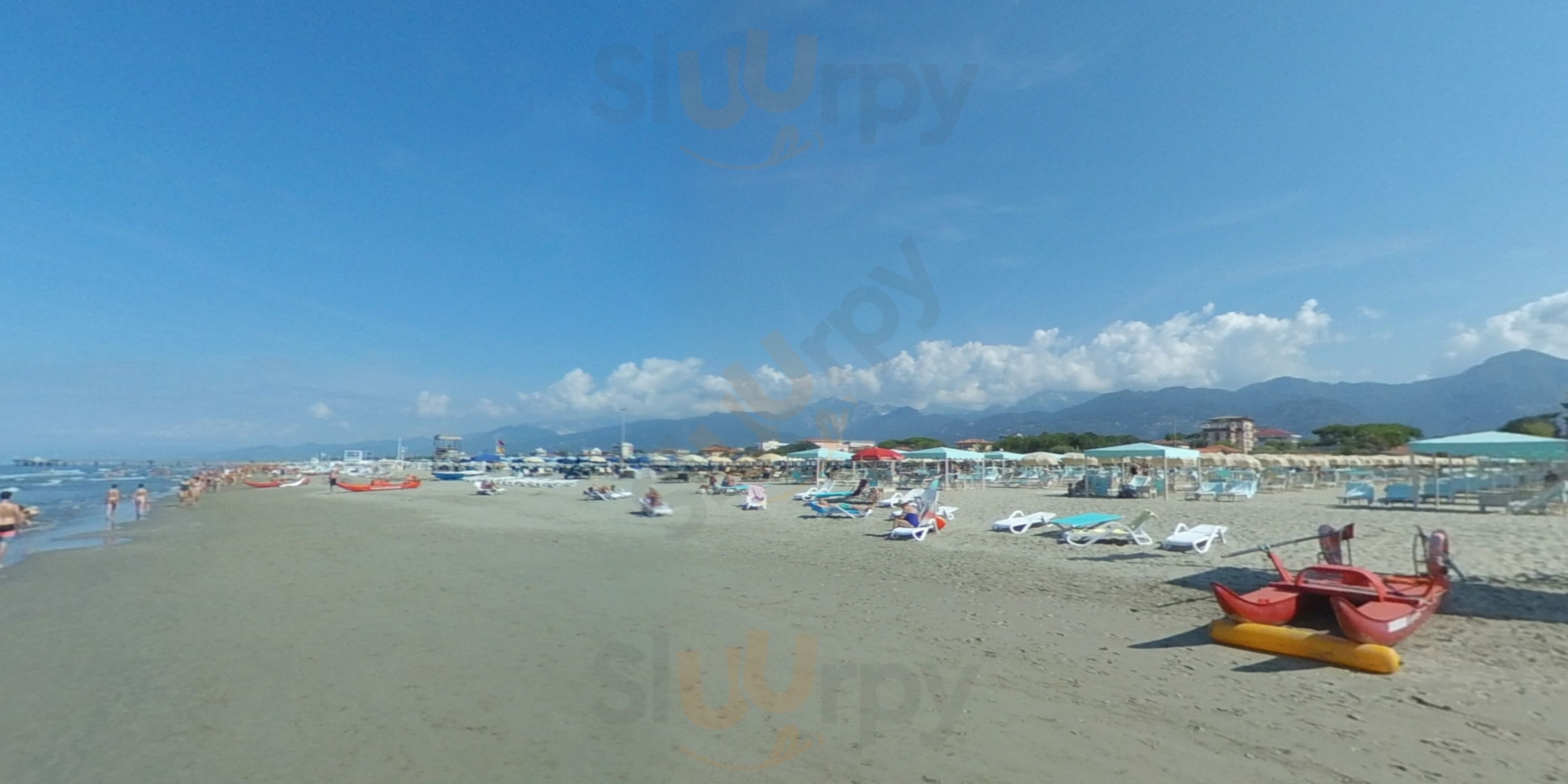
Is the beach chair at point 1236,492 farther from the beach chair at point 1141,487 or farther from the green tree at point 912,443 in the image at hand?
the green tree at point 912,443

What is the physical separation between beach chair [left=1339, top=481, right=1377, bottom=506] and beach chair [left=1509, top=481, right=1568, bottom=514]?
9.61ft

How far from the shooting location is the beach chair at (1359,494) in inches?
691

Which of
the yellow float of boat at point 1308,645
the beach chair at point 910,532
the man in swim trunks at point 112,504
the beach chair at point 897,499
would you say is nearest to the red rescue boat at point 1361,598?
the yellow float of boat at point 1308,645

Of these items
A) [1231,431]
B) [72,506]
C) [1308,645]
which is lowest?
[72,506]

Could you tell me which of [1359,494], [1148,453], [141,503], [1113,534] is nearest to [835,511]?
[1113,534]

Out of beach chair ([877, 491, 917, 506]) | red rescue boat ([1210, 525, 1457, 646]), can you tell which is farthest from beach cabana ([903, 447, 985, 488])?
red rescue boat ([1210, 525, 1457, 646])

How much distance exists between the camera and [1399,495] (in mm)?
17281

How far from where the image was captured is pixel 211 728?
14.4ft

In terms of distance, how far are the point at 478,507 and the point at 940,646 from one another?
2148 centimetres

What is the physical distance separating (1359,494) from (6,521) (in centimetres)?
2829

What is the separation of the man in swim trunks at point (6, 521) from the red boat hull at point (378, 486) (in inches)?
941

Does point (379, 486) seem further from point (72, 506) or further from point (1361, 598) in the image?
point (1361, 598)

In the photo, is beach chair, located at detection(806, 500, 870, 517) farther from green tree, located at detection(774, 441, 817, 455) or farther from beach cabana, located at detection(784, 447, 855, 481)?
green tree, located at detection(774, 441, 817, 455)

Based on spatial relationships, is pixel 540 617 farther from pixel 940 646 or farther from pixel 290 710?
pixel 940 646
